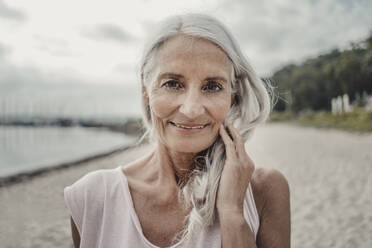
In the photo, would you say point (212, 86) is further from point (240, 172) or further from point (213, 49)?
point (240, 172)

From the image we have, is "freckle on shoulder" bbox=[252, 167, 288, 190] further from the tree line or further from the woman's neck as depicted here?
the tree line

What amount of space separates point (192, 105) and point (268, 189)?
751 millimetres

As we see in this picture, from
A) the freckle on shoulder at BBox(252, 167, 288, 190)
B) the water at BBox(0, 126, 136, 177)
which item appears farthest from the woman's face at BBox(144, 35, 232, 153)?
the water at BBox(0, 126, 136, 177)

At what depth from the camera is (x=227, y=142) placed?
185 cm

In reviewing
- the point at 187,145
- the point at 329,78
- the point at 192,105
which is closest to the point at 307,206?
the point at 187,145

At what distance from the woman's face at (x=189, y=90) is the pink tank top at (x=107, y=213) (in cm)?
47

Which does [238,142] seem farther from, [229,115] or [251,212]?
[251,212]

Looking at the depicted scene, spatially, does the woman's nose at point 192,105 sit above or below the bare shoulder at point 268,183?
above

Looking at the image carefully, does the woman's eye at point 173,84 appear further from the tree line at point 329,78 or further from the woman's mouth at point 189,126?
the tree line at point 329,78

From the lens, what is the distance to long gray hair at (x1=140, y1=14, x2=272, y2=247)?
5.47 ft

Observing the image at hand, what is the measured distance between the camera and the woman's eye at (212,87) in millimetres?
1686

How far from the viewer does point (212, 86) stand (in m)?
1.70

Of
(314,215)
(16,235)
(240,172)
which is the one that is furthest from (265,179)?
(16,235)

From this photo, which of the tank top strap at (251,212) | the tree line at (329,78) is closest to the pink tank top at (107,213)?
the tank top strap at (251,212)
